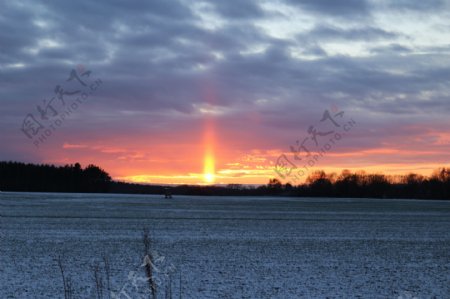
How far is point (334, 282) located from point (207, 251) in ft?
26.8

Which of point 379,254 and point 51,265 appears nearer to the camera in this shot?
point 51,265

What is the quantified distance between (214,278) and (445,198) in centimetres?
18214

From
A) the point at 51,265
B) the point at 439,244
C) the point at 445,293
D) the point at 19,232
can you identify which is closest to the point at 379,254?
the point at 439,244

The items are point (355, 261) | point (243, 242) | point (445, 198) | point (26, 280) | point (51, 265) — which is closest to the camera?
point (26, 280)

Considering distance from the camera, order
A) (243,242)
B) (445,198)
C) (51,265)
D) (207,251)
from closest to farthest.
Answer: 1. (51,265)
2. (207,251)
3. (243,242)
4. (445,198)

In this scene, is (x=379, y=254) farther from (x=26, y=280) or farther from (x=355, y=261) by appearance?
(x=26, y=280)

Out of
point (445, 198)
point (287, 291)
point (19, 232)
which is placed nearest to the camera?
point (287, 291)

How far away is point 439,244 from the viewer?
98.3 feet

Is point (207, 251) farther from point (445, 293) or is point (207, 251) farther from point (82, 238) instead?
point (445, 293)

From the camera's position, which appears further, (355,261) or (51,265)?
(355,261)

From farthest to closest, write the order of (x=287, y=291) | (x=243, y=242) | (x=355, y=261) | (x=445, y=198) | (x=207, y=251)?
(x=445, y=198) < (x=243, y=242) < (x=207, y=251) < (x=355, y=261) < (x=287, y=291)

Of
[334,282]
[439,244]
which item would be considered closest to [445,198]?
[439,244]

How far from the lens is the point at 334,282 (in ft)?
58.1

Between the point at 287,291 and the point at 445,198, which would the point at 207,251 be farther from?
the point at 445,198
